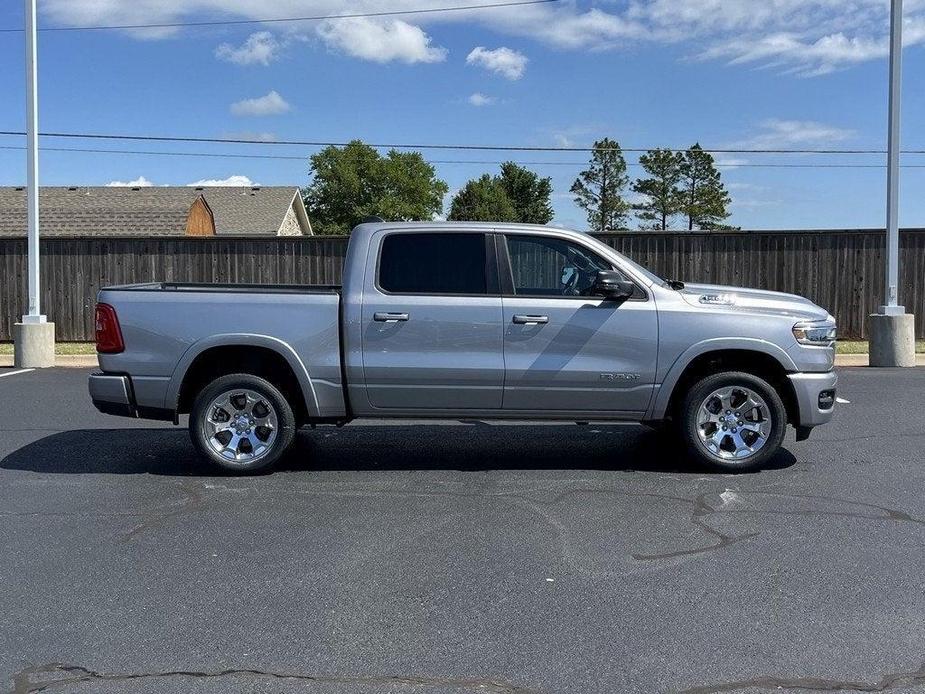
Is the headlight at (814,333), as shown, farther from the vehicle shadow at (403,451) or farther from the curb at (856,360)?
the curb at (856,360)

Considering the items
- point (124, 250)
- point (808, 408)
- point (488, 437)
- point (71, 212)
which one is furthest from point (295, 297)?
point (71, 212)

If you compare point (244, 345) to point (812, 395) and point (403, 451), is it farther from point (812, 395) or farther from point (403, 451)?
point (812, 395)

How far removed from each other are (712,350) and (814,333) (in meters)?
0.81

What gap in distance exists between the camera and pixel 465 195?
80.1 m

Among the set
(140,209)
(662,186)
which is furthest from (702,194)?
(140,209)

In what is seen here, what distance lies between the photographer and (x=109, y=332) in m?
7.39

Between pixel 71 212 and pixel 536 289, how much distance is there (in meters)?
28.5

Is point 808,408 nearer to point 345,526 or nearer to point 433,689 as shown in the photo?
point 345,526

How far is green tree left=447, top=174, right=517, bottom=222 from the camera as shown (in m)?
77.1

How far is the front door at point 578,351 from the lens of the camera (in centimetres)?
730

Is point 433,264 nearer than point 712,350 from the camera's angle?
No

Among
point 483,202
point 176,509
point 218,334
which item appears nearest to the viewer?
point 176,509

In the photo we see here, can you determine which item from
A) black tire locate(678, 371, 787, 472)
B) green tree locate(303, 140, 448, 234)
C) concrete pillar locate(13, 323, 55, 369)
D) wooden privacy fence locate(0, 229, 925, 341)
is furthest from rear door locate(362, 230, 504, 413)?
green tree locate(303, 140, 448, 234)

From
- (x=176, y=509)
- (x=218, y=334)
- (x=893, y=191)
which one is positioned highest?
(x=893, y=191)
